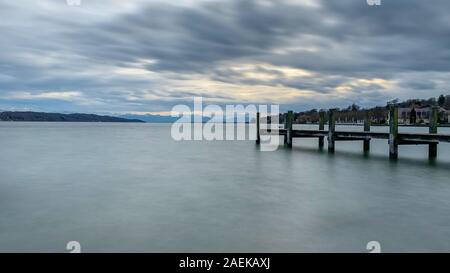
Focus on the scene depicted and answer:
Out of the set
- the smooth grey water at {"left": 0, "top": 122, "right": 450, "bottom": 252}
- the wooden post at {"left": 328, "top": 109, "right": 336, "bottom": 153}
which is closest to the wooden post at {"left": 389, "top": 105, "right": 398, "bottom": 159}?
the smooth grey water at {"left": 0, "top": 122, "right": 450, "bottom": 252}

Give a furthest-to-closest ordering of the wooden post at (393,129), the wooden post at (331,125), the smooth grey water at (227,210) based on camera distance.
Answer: the wooden post at (331,125)
the wooden post at (393,129)
the smooth grey water at (227,210)

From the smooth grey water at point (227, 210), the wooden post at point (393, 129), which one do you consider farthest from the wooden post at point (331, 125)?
the smooth grey water at point (227, 210)

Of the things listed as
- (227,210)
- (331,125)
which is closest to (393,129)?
(331,125)

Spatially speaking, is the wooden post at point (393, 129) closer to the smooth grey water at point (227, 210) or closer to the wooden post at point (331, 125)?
the smooth grey water at point (227, 210)

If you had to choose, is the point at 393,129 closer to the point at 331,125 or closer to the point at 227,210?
the point at 331,125

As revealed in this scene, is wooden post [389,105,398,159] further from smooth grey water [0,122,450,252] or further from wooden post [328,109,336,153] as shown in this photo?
wooden post [328,109,336,153]

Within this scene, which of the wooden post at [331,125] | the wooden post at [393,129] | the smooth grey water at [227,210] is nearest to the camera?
the smooth grey water at [227,210]

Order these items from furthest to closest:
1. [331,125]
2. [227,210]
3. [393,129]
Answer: [331,125] < [393,129] < [227,210]

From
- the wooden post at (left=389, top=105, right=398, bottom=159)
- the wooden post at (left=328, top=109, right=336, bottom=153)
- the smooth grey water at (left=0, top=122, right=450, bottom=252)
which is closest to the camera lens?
the smooth grey water at (left=0, top=122, right=450, bottom=252)

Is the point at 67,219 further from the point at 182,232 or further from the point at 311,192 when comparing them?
the point at 311,192

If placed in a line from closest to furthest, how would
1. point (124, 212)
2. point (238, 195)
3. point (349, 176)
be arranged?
point (124, 212)
point (238, 195)
point (349, 176)
